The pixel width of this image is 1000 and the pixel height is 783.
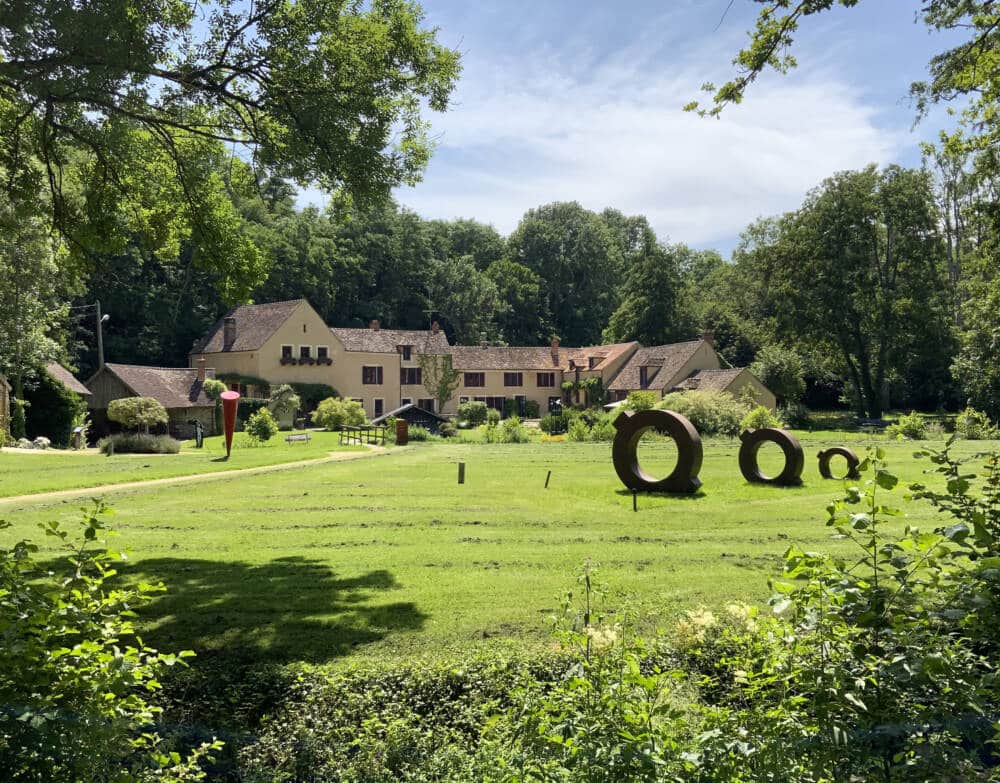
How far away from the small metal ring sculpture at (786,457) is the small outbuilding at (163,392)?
36031 mm

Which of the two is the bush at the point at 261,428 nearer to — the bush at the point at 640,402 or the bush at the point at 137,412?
the bush at the point at 137,412

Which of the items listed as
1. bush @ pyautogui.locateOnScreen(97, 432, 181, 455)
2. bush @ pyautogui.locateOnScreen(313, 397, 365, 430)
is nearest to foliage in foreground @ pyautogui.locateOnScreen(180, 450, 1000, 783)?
bush @ pyautogui.locateOnScreen(97, 432, 181, 455)

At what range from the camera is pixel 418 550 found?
1248cm

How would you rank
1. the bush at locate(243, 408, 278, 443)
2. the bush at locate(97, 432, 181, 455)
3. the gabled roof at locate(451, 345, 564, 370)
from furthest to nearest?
1. the gabled roof at locate(451, 345, 564, 370)
2. the bush at locate(243, 408, 278, 443)
3. the bush at locate(97, 432, 181, 455)

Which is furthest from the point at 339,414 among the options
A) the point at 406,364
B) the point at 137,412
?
the point at 406,364

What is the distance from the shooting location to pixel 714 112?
970 cm

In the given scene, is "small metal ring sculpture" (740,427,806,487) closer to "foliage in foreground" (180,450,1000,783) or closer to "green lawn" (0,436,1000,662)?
"green lawn" (0,436,1000,662)

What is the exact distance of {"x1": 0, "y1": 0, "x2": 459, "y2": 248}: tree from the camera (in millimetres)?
9062

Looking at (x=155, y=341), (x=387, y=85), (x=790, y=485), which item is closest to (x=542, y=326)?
(x=155, y=341)

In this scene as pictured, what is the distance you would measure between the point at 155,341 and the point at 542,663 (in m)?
64.7

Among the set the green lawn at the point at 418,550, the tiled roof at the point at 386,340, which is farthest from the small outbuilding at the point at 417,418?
the green lawn at the point at 418,550

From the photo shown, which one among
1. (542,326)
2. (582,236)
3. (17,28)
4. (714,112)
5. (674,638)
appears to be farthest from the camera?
(582,236)

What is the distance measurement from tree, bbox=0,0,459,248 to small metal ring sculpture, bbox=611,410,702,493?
10.2 meters

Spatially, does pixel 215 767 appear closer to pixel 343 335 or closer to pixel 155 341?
pixel 343 335
